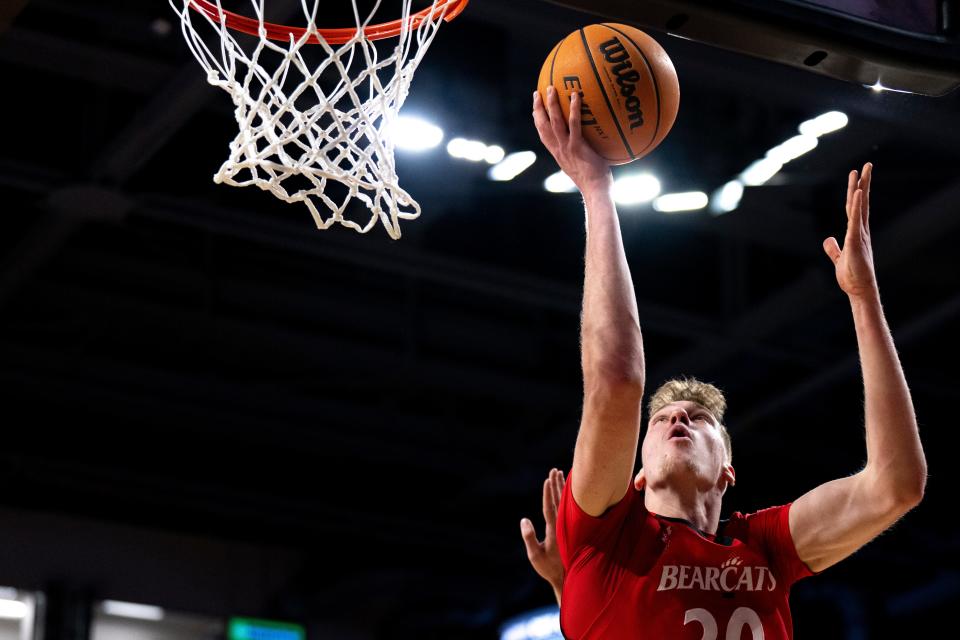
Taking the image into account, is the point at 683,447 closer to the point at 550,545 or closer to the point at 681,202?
the point at 550,545

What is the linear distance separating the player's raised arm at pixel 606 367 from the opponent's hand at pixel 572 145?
37mm

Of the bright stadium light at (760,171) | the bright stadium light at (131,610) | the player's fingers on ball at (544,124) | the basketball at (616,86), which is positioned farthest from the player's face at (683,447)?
the bright stadium light at (131,610)

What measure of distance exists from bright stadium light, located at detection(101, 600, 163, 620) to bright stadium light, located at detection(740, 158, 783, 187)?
6.72 m

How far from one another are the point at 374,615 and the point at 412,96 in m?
7.12

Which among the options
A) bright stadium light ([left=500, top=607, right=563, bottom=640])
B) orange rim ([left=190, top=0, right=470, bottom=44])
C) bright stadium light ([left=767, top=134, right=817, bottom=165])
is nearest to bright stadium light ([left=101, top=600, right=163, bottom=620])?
bright stadium light ([left=500, top=607, right=563, bottom=640])

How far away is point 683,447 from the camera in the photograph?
3.13m

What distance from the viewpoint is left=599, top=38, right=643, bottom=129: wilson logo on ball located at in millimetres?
3055

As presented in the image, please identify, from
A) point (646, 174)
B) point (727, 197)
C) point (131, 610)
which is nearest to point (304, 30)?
point (646, 174)

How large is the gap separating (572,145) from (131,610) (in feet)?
31.4

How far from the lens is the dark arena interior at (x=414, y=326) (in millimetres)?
6527

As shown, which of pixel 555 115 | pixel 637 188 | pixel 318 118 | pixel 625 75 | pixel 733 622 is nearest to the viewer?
pixel 733 622

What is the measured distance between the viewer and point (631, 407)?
2621mm

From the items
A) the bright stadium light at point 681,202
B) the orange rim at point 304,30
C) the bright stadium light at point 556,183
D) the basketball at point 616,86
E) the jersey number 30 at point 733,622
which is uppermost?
the bright stadium light at point 556,183

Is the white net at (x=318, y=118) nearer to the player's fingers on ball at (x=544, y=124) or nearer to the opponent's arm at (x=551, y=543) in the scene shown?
the player's fingers on ball at (x=544, y=124)
